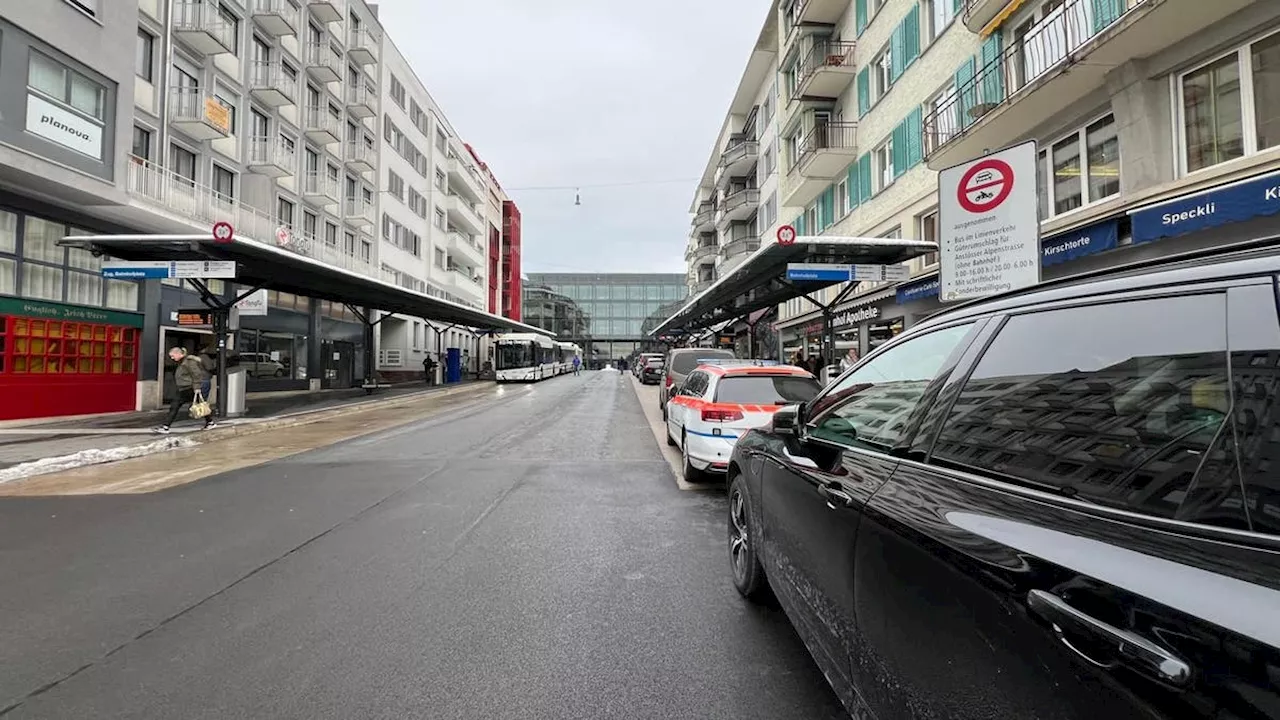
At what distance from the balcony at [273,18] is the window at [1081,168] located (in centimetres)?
2735

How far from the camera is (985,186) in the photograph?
19.7 ft

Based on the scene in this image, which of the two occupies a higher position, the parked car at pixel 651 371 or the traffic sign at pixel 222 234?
the traffic sign at pixel 222 234

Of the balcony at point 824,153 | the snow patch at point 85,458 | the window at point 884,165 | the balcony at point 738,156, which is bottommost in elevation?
the snow patch at point 85,458

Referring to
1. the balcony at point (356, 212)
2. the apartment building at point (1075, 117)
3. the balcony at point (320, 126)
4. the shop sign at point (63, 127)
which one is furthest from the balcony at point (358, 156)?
the apartment building at point (1075, 117)

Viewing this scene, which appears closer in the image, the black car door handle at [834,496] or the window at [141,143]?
the black car door handle at [834,496]

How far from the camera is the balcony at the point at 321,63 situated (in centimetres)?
2917

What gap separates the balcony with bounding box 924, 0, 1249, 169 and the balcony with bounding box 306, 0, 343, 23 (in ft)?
91.4

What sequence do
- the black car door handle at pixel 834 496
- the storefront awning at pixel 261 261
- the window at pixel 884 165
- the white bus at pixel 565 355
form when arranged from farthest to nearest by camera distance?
the white bus at pixel 565 355 < the window at pixel 884 165 < the storefront awning at pixel 261 261 < the black car door handle at pixel 834 496

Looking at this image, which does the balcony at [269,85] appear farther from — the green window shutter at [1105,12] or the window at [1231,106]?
the window at [1231,106]

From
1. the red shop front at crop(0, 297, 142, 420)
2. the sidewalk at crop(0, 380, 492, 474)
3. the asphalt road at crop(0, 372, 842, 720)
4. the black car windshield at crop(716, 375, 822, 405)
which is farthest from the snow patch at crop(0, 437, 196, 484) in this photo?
the black car windshield at crop(716, 375, 822, 405)

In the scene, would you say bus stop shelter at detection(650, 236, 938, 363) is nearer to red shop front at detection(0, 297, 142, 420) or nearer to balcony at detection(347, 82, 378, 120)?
red shop front at detection(0, 297, 142, 420)

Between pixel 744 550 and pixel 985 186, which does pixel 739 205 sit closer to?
pixel 985 186

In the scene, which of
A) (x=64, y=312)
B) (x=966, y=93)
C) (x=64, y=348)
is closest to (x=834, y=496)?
(x=966, y=93)

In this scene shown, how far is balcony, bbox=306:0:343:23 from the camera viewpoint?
29.3 meters
